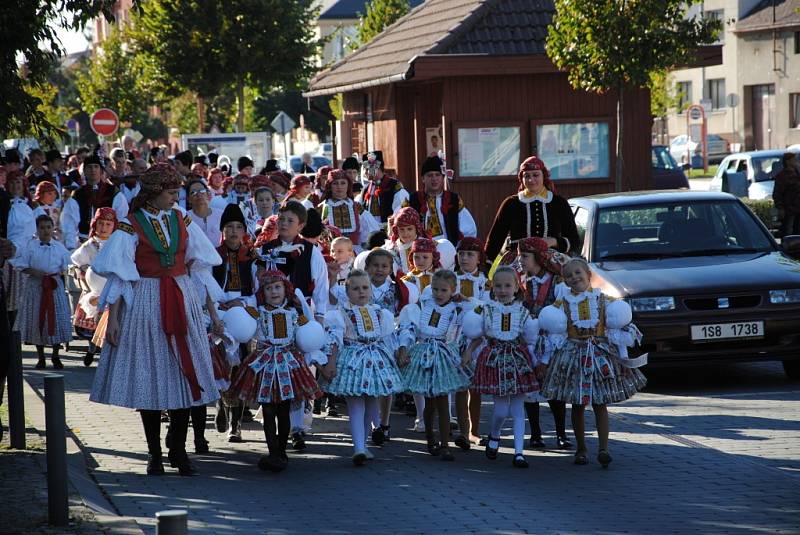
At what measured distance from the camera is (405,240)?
37.7 feet

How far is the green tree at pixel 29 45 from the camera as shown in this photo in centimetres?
1014

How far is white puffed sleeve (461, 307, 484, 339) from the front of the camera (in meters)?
9.43

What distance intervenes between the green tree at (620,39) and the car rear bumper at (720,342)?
1238 centimetres

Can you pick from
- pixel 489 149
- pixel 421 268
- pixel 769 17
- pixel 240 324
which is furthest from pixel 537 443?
pixel 769 17

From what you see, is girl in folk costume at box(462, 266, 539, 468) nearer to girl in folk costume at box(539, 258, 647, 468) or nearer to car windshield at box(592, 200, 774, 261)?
girl in folk costume at box(539, 258, 647, 468)

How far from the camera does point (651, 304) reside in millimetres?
11781

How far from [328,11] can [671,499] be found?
9526 centimetres

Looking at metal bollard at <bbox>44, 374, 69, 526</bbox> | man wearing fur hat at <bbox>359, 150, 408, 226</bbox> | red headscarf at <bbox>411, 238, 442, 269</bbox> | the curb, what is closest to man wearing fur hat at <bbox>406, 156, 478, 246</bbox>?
man wearing fur hat at <bbox>359, 150, 408, 226</bbox>

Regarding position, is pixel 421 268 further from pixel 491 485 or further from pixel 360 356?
pixel 491 485

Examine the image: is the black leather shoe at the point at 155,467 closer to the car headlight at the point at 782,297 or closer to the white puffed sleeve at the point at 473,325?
the white puffed sleeve at the point at 473,325

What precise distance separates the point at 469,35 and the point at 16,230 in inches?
475

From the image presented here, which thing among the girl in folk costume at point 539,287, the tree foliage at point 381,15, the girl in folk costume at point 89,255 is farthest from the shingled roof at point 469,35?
the tree foliage at point 381,15

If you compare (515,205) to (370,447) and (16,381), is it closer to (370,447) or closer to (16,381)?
(370,447)

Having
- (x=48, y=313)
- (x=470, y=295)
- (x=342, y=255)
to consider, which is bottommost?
(x=48, y=313)
